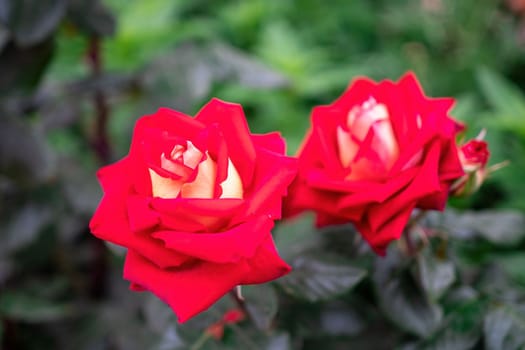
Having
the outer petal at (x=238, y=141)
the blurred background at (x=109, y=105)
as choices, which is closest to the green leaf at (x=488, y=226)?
the blurred background at (x=109, y=105)

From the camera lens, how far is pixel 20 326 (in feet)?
2.84

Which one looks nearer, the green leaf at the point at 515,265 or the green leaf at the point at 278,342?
the green leaf at the point at 278,342

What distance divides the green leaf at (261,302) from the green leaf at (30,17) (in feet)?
1.35

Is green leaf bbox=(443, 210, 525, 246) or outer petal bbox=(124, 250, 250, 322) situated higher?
outer petal bbox=(124, 250, 250, 322)

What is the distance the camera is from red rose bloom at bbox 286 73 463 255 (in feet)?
1.65

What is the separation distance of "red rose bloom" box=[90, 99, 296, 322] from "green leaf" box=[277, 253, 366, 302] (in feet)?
0.42

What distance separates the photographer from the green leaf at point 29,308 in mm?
747

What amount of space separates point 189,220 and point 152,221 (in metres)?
0.02

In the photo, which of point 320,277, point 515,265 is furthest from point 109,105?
point 515,265

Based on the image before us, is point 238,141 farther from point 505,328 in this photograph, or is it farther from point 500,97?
point 500,97

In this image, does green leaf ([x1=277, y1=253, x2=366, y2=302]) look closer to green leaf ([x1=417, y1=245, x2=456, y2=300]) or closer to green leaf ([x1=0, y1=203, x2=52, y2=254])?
green leaf ([x1=417, y1=245, x2=456, y2=300])

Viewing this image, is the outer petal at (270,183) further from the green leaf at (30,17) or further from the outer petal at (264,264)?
the green leaf at (30,17)

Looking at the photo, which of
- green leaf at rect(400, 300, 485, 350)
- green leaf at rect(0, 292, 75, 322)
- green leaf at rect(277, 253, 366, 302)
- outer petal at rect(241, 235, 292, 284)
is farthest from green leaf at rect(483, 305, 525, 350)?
green leaf at rect(0, 292, 75, 322)

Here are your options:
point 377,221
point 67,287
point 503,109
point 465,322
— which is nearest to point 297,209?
point 377,221
